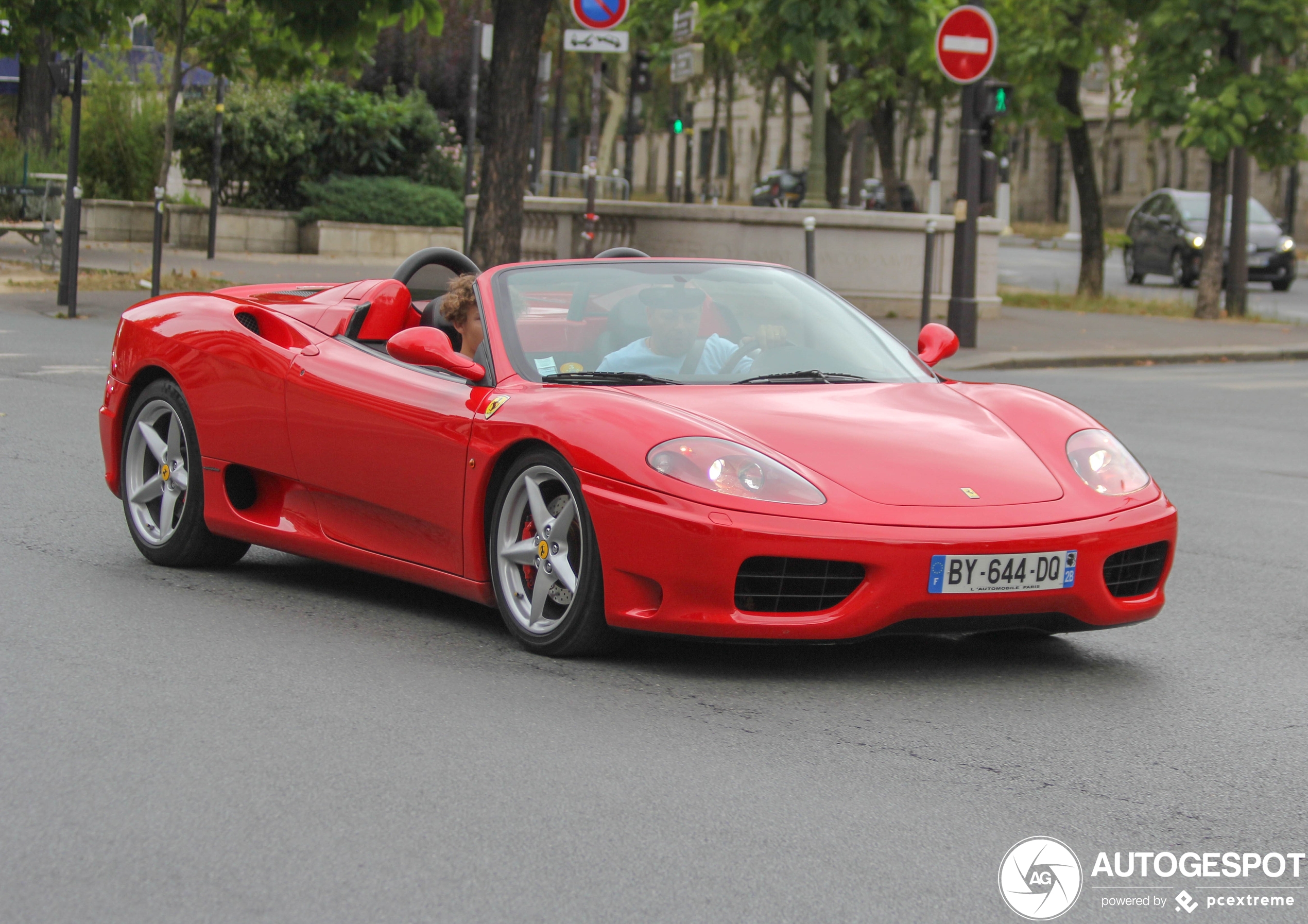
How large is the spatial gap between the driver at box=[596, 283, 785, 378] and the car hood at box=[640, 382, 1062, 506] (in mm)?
259

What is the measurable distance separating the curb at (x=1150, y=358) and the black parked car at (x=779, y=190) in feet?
119

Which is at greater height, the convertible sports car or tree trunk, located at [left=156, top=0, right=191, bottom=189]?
tree trunk, located at [left=156, top=0, right=191, bottom=189]

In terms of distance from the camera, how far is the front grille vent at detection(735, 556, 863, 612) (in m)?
4.74

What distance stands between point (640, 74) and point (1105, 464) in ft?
89.1

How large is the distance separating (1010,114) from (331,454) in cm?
2235

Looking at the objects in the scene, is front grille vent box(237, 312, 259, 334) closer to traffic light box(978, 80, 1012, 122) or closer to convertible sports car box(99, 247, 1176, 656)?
convertible sports car box(99, 247, 1176, 656)

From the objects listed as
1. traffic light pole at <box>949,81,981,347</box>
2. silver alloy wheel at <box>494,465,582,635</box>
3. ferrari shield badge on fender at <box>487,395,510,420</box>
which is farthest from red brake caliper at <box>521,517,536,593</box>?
traffic light pole at <box>949,81,981,347</box>

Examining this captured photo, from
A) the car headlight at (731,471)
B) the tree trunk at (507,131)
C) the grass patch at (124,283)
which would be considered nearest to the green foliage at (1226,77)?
the tree trunk at (507,131)

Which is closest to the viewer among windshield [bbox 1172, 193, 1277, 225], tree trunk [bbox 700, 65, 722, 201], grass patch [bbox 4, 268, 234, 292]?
grass patch [bbox 4, 268, 234, 292]

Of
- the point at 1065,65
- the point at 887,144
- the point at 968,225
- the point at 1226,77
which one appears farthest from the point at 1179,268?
the point at 968,225

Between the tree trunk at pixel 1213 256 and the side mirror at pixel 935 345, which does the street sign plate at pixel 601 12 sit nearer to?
the tree trunk at pixel 1213 256

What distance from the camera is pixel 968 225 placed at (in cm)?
1866

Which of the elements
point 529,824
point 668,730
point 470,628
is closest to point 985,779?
point 668,730

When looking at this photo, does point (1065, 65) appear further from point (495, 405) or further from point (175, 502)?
point (495, 405)
